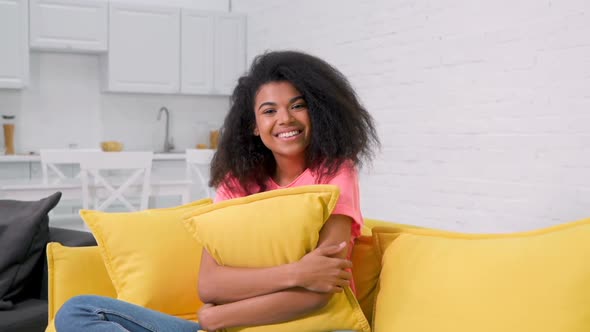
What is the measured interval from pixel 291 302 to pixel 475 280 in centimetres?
41

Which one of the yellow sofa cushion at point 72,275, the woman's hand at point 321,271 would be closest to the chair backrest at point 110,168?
the yellow sofa cushion at point 72,275

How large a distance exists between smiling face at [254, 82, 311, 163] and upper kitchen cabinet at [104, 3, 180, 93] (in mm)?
4477

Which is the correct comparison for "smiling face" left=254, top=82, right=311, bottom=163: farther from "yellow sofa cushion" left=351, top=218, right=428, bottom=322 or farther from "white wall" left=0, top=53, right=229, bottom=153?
"white wall" left=0, top=53, right=229, bottom=153

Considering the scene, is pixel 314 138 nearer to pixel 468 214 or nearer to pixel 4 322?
pixel 4 322

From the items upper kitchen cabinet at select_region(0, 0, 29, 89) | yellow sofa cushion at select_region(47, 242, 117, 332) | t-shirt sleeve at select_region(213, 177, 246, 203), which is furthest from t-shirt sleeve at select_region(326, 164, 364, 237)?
upper kitchen cabinet at select_region(0, 0, 29, 89)

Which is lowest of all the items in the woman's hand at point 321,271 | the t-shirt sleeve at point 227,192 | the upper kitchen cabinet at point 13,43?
the woman's hand at point 321,271

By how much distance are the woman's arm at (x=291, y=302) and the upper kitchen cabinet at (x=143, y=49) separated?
4.74 meters

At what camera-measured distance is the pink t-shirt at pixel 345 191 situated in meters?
1.76

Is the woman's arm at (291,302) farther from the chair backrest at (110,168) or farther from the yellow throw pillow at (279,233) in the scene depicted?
the chair backrest at (110,168)

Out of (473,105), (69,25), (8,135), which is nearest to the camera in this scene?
(473,105)

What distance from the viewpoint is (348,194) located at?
179 centimetres

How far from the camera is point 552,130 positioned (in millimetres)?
3932

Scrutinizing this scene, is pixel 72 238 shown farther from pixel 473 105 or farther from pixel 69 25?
pixel 69 25

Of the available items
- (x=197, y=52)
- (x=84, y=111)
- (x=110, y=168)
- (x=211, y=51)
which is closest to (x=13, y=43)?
(x=84, y=111)
